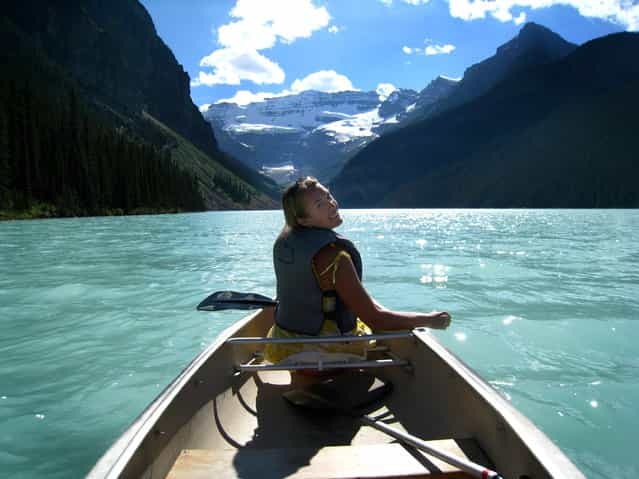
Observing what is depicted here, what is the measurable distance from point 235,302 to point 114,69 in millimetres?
181613

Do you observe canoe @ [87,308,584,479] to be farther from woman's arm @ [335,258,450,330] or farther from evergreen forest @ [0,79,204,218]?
evergreen forest @ [0,79,204,218]

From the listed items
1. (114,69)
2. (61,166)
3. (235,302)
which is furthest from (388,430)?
(114,69)

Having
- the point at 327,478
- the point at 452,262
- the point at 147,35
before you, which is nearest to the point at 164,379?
the point at 327,478

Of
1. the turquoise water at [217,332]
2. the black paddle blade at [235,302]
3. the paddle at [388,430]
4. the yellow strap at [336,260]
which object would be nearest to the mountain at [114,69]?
the turquoise water at [217,332]

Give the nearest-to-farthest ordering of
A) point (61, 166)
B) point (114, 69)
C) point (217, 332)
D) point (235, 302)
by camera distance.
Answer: point (235, 302), point (217, 332), point (61, 166), point (114, 69)

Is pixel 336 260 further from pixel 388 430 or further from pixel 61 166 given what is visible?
pixel 61 166

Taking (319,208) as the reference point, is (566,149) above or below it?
above

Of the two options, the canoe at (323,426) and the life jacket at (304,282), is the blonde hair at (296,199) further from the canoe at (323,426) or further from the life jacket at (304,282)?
the canoe at (323,426)

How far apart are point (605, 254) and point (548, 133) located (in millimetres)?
158091

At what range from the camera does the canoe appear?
2.74 meters

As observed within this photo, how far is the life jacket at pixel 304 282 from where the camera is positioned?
3.96 m

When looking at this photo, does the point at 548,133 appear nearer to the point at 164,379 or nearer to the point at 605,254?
the point at 605,254

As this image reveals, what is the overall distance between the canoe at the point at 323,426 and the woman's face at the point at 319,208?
1.25 metres

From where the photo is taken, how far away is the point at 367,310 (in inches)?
156
